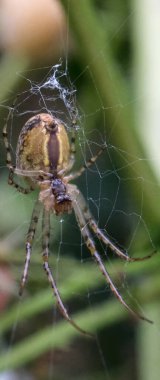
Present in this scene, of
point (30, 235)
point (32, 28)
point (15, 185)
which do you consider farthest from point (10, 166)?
point (32, 28)

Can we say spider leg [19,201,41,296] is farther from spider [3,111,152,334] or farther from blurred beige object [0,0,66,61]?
Answer: blurred beige object [0,0,66,61]

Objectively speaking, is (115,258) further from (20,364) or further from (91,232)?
(20,364)

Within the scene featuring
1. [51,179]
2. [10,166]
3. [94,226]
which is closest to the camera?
[10,166]

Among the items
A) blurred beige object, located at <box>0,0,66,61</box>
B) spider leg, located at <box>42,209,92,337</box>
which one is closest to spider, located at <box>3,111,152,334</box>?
spider leg, located at <box>42,209,92,337</box>

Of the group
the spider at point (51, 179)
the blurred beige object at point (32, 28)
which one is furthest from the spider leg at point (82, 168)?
the blurred beige object at point (32, 28)

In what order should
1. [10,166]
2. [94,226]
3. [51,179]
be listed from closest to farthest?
[10,166] → [51,179] → [94,226]

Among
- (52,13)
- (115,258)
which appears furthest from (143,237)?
(52,13)

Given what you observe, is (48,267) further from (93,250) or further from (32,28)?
(32,28)
